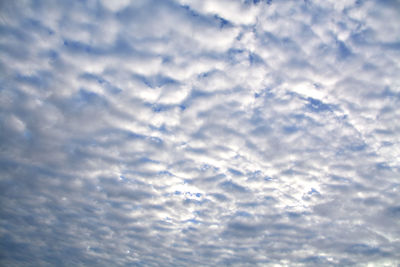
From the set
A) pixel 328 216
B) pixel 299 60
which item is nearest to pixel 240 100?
pixel 299 60

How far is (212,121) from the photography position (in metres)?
10.2

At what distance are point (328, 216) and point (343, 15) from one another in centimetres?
1140

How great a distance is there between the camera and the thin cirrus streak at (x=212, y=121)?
7.49m

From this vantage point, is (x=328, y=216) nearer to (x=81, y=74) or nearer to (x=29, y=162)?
(x=81, y=74)

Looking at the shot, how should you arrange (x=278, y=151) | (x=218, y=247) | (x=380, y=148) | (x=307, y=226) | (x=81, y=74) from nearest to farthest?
(x=81, y=74) → (x=380, y=148) → (x=278, y=151) → (x=307, y=226) → (x=218, y=247)

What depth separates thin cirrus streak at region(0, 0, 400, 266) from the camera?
24.6ft

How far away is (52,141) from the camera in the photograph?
12297 mm

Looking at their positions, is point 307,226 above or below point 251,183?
below

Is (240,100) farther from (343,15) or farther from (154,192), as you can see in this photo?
Result: (154,192)

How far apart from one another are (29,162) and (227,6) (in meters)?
14.1

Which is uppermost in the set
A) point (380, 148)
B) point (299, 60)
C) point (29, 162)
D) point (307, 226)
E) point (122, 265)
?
point (299, 60)

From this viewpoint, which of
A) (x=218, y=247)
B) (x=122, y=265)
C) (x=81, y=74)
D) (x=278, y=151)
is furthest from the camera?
(x=122, y=265)

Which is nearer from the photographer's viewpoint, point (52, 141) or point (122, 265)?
point (52, 141)

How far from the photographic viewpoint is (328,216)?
13859mm
